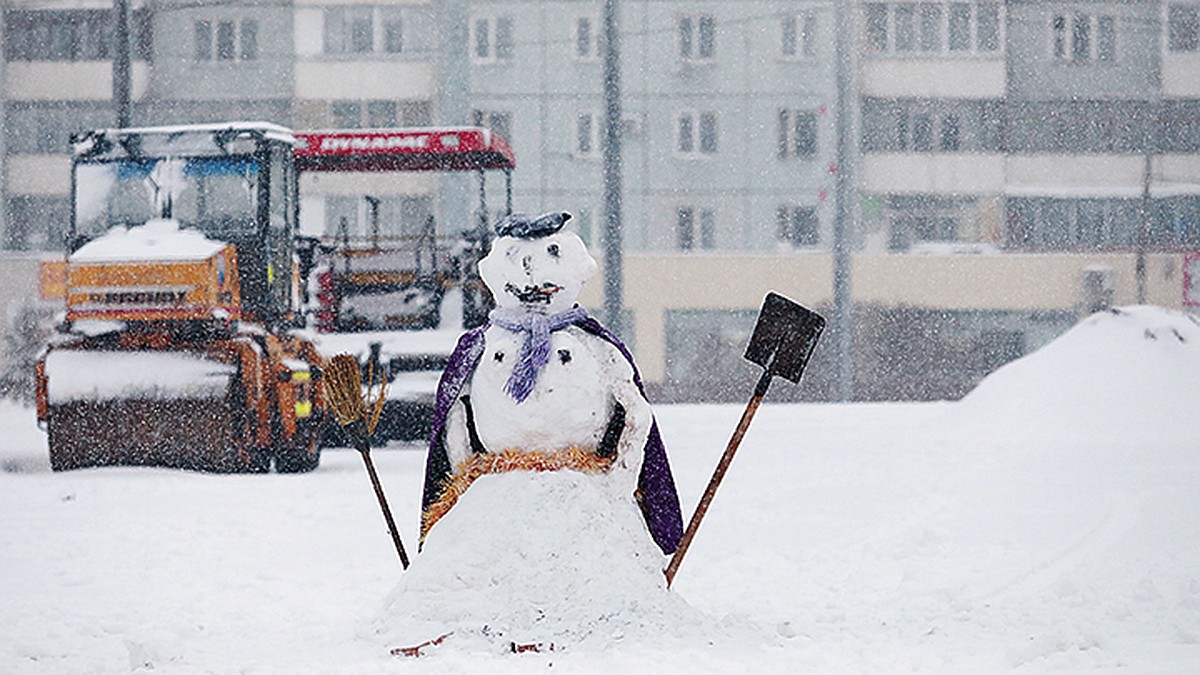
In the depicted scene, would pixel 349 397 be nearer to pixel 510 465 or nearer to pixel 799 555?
pixel 510 465

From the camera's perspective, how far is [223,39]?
34625mm

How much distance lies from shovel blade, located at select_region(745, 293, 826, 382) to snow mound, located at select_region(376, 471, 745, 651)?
811mm

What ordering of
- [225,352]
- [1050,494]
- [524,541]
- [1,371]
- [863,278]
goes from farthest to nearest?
[863,278] → [1,371] → [225,352] → [1050,494] → [524,541]

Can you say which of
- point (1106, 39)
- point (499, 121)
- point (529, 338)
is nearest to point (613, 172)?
point (499, 121)

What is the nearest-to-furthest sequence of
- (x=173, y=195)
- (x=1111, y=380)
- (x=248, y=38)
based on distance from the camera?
(x=173, y=195) → (x=1111, y=380) → (x=248, y=38)

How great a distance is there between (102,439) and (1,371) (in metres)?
16.1

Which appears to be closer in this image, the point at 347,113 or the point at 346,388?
the point at 346,388

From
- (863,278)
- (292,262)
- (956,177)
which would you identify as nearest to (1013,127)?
(956,177)

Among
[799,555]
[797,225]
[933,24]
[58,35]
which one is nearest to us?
[799,555]

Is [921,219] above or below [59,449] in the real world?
above

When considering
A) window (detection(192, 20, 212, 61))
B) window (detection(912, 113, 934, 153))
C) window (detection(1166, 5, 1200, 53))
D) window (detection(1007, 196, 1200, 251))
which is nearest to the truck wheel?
window (detection(192, 20, 212, 61))

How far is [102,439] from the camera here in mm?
13211

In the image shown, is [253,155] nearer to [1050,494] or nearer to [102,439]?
[102,439]

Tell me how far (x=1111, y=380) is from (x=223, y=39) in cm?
2322
